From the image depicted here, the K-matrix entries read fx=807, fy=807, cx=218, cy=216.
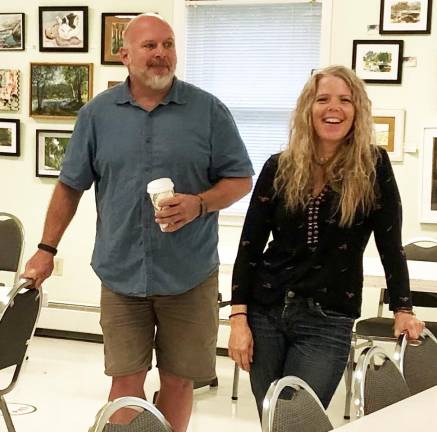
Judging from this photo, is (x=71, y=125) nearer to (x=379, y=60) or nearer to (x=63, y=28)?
(x=63, y=28)

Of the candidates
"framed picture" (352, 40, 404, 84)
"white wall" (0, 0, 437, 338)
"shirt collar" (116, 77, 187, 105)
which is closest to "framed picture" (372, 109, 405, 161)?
"white wall" (0, 0, 437, 338)

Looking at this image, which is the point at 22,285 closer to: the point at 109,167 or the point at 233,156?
the point at 109,167

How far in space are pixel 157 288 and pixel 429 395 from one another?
935mm

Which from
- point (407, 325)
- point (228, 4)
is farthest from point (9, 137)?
point (407, 325)

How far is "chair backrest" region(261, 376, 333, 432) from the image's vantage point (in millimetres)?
1592

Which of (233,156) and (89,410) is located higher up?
(233,156)

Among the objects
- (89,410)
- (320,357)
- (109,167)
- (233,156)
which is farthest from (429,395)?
(89,410)

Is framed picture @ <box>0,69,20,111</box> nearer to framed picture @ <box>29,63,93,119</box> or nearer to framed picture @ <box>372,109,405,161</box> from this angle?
framed picture @ <box>29,63,93,119</box>

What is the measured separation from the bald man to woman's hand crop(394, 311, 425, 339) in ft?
2.16

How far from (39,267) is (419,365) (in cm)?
123

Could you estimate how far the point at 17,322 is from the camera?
8.91 ft

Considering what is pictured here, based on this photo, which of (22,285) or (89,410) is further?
(89,410)

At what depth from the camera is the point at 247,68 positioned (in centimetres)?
490

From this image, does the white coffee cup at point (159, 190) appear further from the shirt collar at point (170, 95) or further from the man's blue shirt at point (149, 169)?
the shirt collar at point (170, 95)
